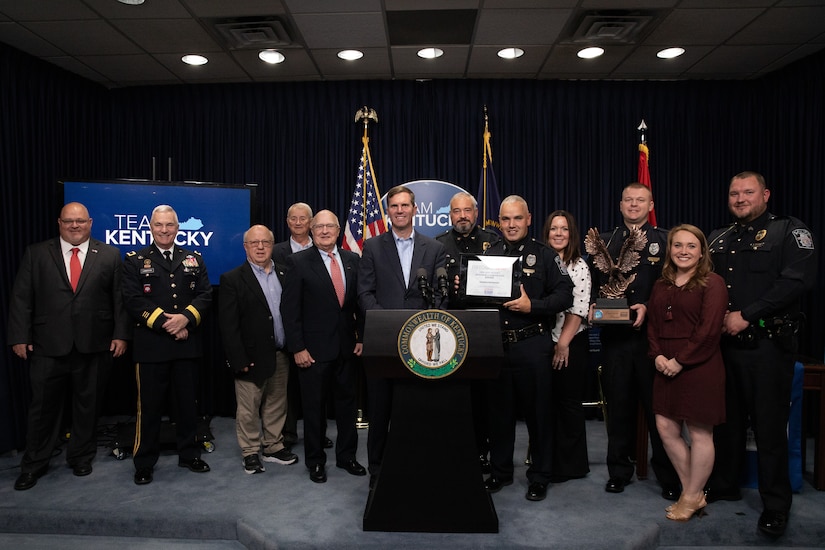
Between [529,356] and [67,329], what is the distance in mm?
2855

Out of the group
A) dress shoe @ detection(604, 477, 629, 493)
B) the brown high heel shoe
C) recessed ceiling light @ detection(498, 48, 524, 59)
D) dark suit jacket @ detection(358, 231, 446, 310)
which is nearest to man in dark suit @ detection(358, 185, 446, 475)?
dark suit jacket @ detection(358, 231, 446, 310)

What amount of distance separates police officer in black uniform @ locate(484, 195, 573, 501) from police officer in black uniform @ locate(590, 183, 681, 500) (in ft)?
1.21

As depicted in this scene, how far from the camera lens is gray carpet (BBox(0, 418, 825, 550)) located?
275cm

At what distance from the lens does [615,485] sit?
328 centimetres

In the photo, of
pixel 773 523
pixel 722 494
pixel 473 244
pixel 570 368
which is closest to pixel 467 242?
pixel 473 244

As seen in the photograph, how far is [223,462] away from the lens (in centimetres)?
388

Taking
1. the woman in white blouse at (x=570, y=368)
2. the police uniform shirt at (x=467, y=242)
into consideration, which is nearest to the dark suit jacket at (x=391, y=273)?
the police uniform shirt at (x=467, y=242)

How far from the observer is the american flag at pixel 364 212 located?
5117mm

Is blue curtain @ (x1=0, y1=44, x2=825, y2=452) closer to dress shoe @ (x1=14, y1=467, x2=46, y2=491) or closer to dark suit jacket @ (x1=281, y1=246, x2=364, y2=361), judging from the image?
dress shoe @ (x1=14, y1=467, x2=46, y2=491)

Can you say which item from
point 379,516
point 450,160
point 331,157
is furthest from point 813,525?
point 331,157

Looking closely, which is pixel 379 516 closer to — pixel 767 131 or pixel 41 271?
pixel 41 271

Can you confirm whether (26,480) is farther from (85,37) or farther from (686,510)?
(686,510)

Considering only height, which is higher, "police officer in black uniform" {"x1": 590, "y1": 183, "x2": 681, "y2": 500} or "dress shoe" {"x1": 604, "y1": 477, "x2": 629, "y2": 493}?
"police officer in black uniform" {"x1": 590, "y1": 183, "x2": 681, "y2": 500}

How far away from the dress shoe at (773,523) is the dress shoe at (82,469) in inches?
152
